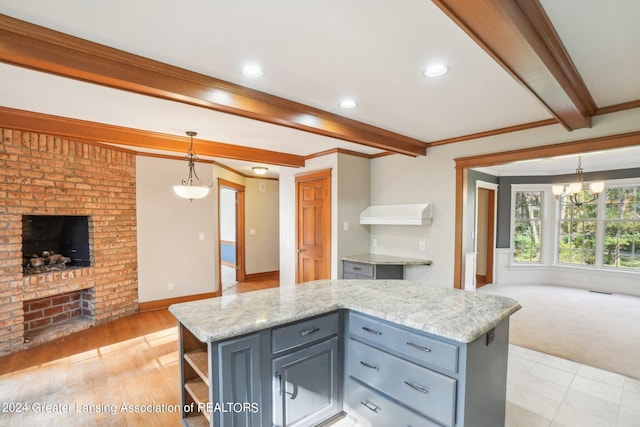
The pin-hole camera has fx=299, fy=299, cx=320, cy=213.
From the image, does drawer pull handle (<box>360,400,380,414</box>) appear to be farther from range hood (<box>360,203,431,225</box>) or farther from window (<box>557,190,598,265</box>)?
window (<box>557,190,598,265</box>)

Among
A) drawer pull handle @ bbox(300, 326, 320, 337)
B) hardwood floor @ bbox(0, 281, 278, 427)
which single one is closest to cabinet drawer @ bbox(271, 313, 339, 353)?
drawer pull handle @ bbox(300, 326, 320, 337)

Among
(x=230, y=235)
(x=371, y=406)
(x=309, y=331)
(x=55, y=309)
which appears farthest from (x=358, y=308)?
(x=230, y=235)

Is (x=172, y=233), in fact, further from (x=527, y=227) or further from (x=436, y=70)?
(x=527, y=227)

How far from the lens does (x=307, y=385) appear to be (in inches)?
71.7

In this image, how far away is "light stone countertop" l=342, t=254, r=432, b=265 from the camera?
12.7ft

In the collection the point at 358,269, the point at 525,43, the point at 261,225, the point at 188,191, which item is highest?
the point at 525,43

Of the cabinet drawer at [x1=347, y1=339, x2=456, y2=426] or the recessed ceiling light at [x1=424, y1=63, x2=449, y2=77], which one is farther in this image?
the recessed ceiling light at [x1=424, y1=63, x2=449, y2=77]

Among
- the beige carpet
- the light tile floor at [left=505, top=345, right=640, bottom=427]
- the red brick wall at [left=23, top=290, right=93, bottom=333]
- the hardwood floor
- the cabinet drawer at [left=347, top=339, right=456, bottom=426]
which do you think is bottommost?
the beige carpet

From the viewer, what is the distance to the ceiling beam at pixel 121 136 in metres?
2.79

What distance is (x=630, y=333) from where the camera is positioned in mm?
3629

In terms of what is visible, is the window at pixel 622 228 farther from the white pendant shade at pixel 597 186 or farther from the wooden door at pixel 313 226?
the wooden door at pixel 313 226

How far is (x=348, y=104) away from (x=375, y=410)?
2.26 metres

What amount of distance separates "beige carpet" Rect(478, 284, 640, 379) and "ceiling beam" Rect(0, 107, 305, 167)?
3.96 metres

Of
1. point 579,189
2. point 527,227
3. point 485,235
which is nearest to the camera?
point 579,189
